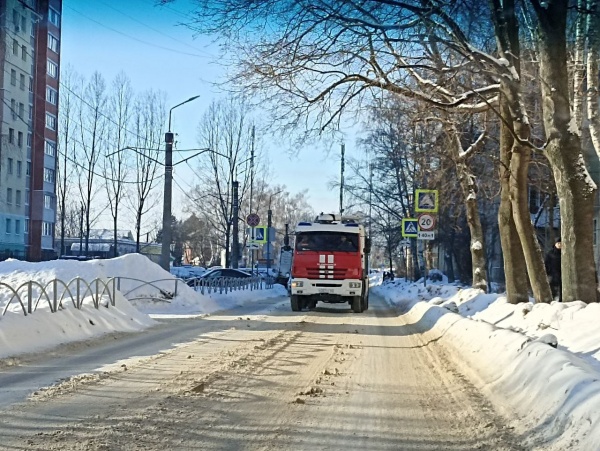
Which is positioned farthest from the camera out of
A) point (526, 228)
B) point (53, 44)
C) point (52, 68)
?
point (52, 68)

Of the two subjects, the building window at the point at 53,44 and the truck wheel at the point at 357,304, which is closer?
the truck wheel at the point at 357,304

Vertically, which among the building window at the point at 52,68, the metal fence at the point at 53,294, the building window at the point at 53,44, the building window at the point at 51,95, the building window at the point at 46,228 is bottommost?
the metal fence at the point at 53,294

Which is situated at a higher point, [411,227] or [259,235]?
[259,235]

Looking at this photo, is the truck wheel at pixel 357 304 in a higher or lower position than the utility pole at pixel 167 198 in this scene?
lower

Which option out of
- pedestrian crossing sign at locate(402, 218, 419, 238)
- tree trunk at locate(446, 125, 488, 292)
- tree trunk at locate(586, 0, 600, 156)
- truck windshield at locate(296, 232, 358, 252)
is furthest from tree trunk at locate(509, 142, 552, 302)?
pedestrian crossing sign at locate(402, 218, 419, 238)

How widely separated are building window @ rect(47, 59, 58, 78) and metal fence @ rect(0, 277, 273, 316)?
1359 inches

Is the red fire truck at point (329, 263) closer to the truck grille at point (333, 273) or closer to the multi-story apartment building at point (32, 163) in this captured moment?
the truck grille at point (333, 273)

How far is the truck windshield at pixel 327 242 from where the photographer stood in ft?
81.4

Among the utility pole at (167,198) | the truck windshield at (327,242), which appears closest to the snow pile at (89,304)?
the utility pole at (167,198)

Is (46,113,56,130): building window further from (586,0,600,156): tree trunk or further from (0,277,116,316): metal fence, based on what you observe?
(586,0,600,156): tree trunk

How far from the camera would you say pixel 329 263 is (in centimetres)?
2470

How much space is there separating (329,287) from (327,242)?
149 centimetres

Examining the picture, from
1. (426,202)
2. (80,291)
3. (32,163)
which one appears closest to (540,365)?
(80,291)

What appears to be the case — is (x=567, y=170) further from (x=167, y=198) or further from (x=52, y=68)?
(x=52, y=68)
